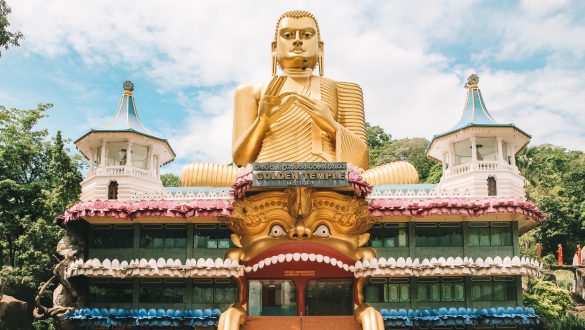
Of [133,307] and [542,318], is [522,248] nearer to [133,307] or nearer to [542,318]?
[542,318]

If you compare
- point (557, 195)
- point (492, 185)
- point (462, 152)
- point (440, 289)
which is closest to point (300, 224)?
point (440, 289)

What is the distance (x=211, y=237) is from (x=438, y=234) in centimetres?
733

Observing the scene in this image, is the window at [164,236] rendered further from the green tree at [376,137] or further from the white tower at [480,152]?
the green tree at [376,137]

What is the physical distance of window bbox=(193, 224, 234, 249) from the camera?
801 inches

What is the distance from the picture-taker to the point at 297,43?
76.8 ft

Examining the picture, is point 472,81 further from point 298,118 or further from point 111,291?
point 111,291

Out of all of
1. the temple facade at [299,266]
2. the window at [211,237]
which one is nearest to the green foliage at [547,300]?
the temple facade at [299,266]

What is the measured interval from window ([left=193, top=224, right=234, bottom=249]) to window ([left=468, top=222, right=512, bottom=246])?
7780 millimetres

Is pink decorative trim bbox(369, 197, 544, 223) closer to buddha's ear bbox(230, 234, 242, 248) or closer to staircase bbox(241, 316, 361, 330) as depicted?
staircase bbox(241, 316, 361, 330)

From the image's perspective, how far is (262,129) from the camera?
21.7 m

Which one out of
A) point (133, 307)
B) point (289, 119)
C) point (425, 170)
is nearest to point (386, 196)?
point (289, 119)

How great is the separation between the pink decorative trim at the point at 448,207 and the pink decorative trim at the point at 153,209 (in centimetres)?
477

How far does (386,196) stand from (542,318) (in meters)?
8.77

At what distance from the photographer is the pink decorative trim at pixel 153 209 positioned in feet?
63.0
